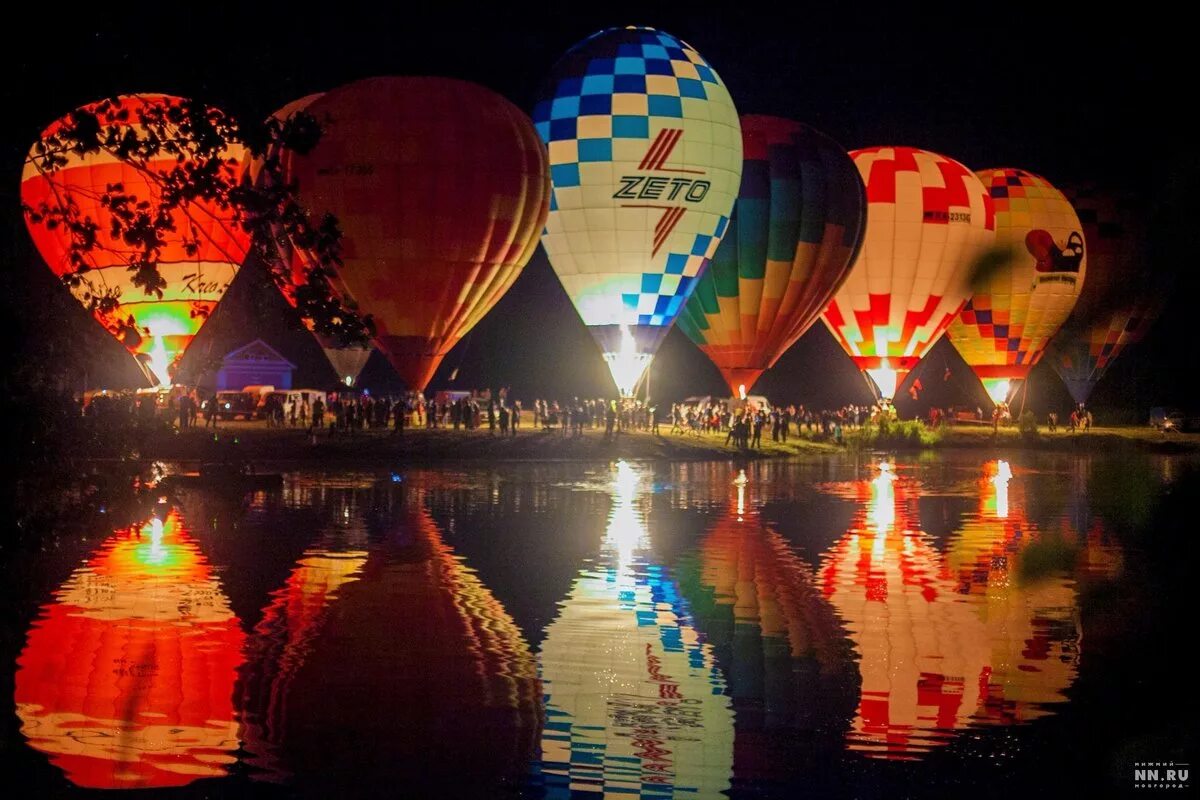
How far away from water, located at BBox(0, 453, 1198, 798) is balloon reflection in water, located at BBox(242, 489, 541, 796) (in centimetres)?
3

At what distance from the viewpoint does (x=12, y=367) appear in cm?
711

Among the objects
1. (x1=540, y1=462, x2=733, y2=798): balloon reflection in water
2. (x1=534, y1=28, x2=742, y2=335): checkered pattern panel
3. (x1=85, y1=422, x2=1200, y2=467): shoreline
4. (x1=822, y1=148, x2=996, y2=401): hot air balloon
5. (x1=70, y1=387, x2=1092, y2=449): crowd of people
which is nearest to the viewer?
(x1=540, y1=462, x2=733, y2=798): balloon reflection in water

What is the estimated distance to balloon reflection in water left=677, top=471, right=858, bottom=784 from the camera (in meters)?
7.69

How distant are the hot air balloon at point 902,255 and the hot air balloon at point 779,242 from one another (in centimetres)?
210

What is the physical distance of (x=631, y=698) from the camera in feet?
28.5

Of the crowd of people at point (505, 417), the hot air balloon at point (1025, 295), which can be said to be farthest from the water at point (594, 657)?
the hot air balloon at point (1025, 295)

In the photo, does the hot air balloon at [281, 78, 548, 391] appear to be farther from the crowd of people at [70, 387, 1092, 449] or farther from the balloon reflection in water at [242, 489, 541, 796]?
the balloon reflection in water at [242, 489, 541, 796]

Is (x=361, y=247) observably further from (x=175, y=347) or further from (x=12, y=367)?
(x=12, y=367)

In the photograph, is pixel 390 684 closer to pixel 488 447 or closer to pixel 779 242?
pixel 488 447

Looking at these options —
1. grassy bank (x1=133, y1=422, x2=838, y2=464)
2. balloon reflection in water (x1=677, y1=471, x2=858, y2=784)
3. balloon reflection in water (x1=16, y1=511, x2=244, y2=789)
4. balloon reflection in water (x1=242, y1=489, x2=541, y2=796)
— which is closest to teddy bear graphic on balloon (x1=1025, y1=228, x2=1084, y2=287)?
grassy bank (x1=133, y1=422, x2=838, y2=464)

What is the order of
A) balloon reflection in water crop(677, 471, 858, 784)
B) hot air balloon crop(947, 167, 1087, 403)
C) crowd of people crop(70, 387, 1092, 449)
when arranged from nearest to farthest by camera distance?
balloon reflection in water crop(677, 471, 858, 784) → crowd of people crop(70, 387, 1092, 449) → hot air balloon crop(947, 167, 1087, 403)

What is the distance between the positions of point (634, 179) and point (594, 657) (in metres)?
32.5

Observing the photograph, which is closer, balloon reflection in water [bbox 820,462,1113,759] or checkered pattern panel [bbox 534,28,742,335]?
balloon reflection in water [bbox 820,462,1113,759]

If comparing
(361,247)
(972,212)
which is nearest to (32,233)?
(361,247)
